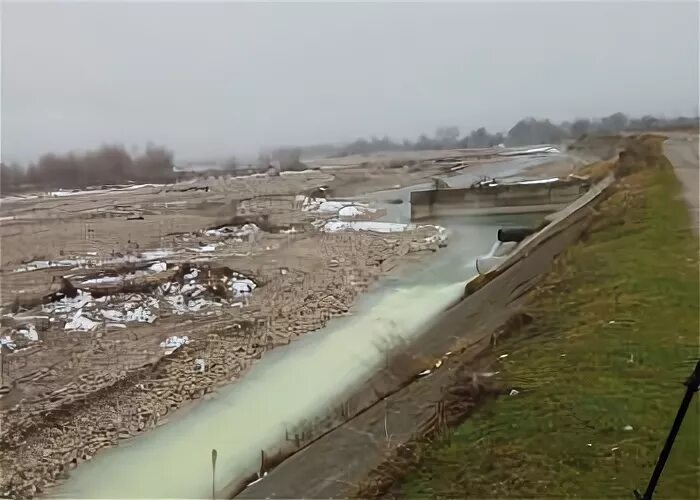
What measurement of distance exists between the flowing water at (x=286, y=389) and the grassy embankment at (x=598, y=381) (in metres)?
0.17

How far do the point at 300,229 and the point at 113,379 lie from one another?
16.0 inches

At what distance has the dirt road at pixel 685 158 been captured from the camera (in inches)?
36.2

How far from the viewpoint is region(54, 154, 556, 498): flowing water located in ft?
2.82

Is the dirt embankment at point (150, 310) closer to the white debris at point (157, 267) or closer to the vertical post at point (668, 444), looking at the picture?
the white debris at point (157, 267)

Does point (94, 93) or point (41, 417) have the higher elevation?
point (94, 93)

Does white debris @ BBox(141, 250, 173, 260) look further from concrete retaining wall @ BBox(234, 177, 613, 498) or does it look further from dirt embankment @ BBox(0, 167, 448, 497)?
concrete retaining wall @ BBox(234, 177, 613, 498)

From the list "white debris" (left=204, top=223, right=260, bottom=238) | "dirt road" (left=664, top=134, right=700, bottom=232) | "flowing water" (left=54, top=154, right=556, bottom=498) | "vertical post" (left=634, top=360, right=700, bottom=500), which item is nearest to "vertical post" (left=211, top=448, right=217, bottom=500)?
"flowing water" (left=54, top=154, right=556, bottom=498)

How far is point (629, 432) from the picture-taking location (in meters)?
0.89

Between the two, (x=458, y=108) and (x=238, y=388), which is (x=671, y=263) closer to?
(x=458, y=108)

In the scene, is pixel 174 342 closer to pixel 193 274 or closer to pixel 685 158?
pixel 193 274

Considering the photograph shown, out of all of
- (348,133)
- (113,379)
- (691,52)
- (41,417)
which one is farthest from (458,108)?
(41,417)

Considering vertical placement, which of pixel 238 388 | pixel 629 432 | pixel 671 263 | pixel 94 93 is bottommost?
pixel 629 432

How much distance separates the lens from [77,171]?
2.80 ft

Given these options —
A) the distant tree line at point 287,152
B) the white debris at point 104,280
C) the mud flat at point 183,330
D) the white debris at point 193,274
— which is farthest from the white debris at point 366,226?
the white debris at point 104,280
